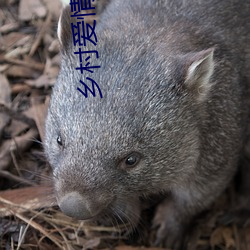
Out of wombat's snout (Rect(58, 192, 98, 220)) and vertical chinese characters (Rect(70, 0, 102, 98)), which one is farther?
vertical chinese characters (Rect(70, 0, 102, 98))

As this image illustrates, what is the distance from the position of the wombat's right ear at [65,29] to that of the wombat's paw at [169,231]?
152cm

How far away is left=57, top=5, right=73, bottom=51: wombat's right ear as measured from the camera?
12.4 feet

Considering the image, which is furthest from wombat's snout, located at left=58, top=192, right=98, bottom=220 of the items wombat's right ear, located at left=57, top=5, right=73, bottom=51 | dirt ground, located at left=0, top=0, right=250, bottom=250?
wombat's right ear, located at left=57, top=5, right=73, bottom=51

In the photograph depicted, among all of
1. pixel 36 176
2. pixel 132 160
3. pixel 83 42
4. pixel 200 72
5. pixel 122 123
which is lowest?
pixel 36 176

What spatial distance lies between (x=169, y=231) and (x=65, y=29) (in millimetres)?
1721

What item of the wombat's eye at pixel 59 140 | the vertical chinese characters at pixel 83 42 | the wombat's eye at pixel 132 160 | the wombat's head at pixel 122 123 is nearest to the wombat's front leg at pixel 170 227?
the wombat's head at pixel 122 123

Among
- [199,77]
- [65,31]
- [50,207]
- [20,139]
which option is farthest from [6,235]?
[199,77]

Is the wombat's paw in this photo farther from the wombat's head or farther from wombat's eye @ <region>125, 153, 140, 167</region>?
wombat's eye @ <region>125, 153, 140, 167</region>

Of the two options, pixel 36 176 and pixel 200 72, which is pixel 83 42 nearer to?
pixel 200 72

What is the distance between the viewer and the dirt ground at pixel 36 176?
13.8 ft

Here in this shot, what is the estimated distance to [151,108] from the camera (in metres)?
3.46

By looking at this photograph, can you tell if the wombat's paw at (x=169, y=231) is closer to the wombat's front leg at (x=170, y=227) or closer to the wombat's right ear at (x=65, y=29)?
the wombat's front leg at (x=170, y=227)

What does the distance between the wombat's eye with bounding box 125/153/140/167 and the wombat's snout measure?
0.33 meters

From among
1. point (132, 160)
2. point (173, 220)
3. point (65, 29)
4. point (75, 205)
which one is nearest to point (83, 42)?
point (65, 29)
